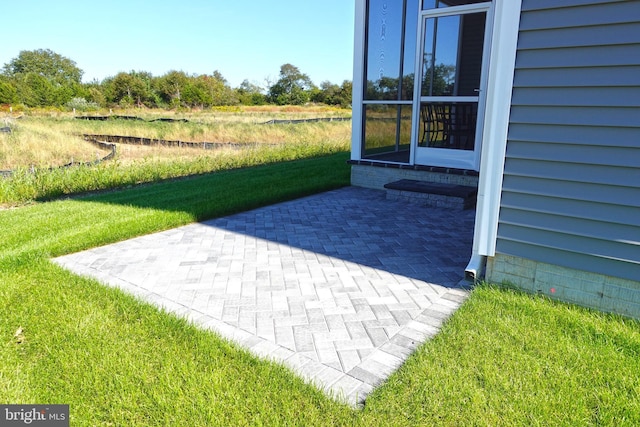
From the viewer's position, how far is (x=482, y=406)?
1854 millimetres

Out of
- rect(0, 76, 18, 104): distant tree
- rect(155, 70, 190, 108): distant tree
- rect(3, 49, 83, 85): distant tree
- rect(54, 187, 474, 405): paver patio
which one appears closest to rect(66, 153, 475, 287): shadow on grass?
A: rect(54, 187, 474, 405): paver patio

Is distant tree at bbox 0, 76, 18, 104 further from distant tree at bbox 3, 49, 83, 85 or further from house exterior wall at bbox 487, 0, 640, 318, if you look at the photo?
house exterior wall at bbox 487, 0, 640, 318

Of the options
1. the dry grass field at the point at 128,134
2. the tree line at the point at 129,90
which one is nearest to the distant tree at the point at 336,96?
the tree line at the point at 129,90

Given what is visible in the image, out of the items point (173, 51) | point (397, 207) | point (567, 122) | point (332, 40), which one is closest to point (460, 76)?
point (397, 207)

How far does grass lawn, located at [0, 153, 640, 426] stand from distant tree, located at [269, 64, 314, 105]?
2399 inches

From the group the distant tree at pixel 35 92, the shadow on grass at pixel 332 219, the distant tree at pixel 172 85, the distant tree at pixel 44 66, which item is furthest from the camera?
the distant tree at pixel 44 66

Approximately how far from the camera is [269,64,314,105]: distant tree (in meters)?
62.3

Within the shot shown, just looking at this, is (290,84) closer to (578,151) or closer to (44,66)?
(44,66)

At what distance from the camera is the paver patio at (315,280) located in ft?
7.77

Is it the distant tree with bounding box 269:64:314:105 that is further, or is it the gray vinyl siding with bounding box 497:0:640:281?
the distant tree with bounding box 269:64:314:105

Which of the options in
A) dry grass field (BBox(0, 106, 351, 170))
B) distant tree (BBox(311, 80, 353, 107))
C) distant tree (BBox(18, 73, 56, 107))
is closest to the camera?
dry grass field (BBox(0, 106, 351, 170))

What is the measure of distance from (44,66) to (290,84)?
36.8 meters

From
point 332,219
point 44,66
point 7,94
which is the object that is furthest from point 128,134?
point 44,66

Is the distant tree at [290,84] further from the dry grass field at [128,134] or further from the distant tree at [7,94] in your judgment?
the dry grass field at [128,134]
